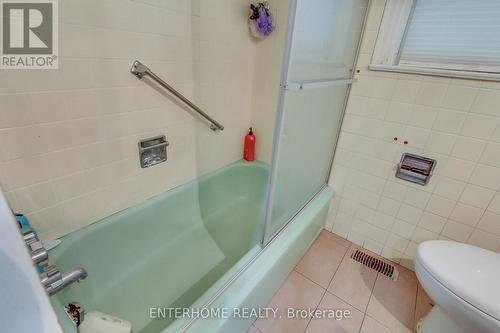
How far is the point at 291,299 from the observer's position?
4.32 feet

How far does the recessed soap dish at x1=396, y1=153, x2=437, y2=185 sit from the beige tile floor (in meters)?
0.63

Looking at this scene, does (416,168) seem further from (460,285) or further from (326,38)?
(326,38)

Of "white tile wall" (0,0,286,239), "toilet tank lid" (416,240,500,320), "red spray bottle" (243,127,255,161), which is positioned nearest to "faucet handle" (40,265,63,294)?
"white tile wall" (0,0,286,239)

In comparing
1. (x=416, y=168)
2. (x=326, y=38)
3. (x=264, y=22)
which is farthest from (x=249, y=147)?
(x=416, y=168)

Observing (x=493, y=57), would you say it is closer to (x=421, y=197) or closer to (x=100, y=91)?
(x=421, y=197)

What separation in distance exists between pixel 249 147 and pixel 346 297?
1208 millimetres

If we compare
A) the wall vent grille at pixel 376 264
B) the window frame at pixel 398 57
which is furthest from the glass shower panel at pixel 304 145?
the wall vent grille at pixel 376 264

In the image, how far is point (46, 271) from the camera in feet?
1.69

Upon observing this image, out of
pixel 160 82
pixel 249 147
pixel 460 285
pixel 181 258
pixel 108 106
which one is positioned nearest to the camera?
pixel 460 285

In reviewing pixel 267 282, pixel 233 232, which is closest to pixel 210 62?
pixel 233 232

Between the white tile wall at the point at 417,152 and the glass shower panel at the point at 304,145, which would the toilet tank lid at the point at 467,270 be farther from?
the glass shower panel at the point at 304,145

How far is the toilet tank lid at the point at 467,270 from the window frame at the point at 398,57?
78 centimetres

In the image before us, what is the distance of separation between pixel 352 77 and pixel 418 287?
1.34m

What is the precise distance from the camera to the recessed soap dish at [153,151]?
122 cm
